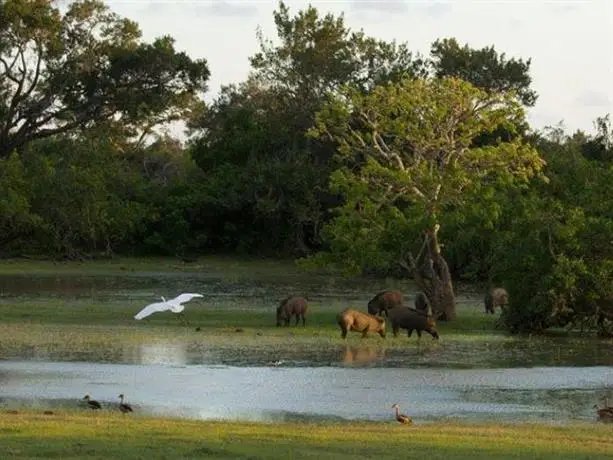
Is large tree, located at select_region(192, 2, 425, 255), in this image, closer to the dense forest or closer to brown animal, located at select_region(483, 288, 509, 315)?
the dense forest

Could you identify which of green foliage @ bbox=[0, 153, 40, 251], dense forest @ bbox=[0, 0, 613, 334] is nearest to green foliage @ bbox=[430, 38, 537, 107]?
dense forest @ bbox=[0, 0, 613, 334]

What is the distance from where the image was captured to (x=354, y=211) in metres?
35.4

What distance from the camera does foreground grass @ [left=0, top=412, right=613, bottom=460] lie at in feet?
43.4

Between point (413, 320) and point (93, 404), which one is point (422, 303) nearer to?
point (413, 320)

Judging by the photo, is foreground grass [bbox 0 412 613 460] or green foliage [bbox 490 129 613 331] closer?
foreground grass [bbox 0 412 613 460]

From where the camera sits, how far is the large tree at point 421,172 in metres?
34.8

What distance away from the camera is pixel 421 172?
3478 centimetres

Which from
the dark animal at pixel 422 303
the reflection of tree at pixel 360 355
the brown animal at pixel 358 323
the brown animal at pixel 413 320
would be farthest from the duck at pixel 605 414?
the dark animal at pixel 422 303

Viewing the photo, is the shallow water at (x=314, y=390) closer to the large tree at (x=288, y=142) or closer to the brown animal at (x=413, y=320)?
the brown animal at (x=413, y=320)

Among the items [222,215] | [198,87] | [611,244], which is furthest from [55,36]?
[611,244]

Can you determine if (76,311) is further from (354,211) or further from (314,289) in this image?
(314,289)

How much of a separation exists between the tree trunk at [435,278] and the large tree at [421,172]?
0.08 feet

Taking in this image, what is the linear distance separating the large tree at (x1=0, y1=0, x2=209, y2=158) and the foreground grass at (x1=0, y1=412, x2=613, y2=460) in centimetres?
4673

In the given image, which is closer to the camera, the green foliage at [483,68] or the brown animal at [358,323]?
the brown animal at [358,323]
